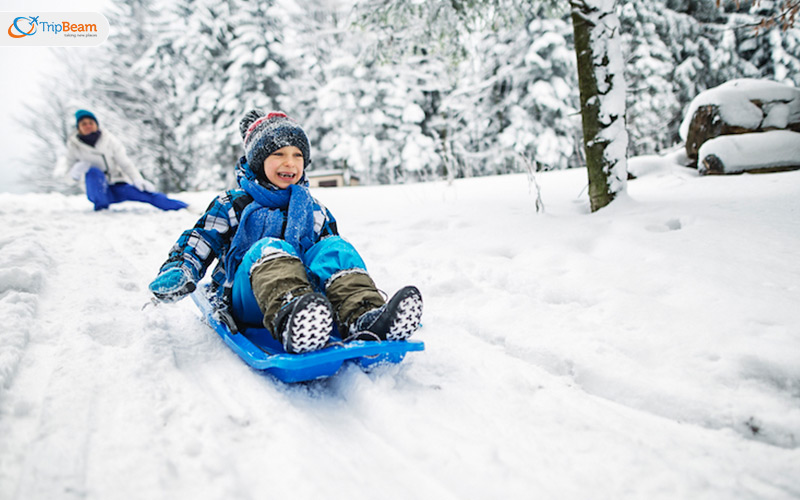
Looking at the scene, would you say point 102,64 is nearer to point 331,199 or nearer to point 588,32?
point 331,199

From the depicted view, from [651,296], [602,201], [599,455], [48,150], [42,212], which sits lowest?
[599,455]

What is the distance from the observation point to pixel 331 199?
5945mm

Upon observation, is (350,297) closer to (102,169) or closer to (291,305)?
(291,305)

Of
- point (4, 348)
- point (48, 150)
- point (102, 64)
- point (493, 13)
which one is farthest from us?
point (48, 150)

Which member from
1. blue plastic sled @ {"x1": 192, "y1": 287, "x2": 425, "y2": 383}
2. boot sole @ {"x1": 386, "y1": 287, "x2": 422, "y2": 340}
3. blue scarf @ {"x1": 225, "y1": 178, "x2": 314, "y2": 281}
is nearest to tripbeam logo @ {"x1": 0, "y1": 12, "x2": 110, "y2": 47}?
blue scarf @ {"x1": 225, "y1": 178, "x2": 314, "y2": 281}

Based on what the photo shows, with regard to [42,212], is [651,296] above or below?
below

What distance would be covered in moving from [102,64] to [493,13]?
59.0 ft

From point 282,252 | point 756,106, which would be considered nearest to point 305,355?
point 282,252

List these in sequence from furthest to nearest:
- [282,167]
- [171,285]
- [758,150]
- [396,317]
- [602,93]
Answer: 1. [758,150]
2. [602,93]
3. [282,167]
4. [171,285]
5. [396,317]

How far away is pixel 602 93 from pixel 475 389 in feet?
9.05

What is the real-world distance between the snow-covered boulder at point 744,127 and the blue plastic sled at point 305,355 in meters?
4.56

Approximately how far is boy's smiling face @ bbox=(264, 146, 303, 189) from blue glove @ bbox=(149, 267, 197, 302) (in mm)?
634

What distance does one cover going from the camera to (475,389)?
140cm

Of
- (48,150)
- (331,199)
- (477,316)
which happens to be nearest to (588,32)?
(477,316)
